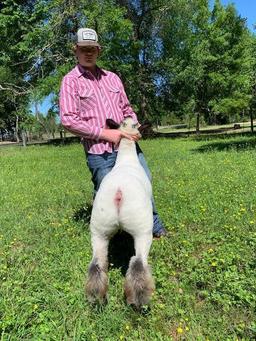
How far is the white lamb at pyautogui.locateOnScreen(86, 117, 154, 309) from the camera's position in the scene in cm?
390

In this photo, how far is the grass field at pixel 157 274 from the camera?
3.79 meters

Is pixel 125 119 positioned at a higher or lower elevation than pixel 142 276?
higher

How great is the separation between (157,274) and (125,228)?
2.60 ft

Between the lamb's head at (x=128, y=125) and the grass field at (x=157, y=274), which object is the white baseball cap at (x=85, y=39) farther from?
the grass field at (x=157, y=274)

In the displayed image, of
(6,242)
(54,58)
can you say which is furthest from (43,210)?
(54,58)

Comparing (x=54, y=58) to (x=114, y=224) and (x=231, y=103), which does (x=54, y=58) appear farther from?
(x=114, y=224)

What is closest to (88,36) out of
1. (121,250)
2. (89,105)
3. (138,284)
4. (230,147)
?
(89,105)

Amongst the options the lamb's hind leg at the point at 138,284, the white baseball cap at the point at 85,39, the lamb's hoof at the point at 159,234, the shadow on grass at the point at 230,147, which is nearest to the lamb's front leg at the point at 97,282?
the lamb's hind leg at the point at 138,284

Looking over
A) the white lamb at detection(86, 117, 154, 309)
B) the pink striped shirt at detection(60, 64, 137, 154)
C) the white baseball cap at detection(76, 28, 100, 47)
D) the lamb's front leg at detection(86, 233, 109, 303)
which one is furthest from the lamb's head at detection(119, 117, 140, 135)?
the lamb's front leg at detection(86, 233, 109, 303)

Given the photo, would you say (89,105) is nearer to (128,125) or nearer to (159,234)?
(128,125)

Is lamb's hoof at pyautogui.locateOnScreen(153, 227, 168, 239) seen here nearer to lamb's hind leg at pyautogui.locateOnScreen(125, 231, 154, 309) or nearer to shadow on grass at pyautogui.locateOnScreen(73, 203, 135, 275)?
shadow on grass at pyautogui.locateOnScreen(73, 203, 135, 275)

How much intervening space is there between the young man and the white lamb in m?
0.72

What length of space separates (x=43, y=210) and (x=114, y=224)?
167 inches

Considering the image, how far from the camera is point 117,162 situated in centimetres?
507
